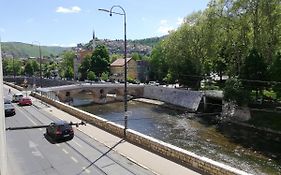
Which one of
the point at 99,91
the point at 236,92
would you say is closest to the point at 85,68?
the point at 99,91

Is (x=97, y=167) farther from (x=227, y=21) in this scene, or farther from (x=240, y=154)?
(x=227, y=21)

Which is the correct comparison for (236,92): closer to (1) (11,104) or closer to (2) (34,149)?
(1) (11,104)

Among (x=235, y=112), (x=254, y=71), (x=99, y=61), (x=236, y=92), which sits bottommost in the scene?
(x=235, y=112)

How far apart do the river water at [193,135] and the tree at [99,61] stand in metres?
42.1

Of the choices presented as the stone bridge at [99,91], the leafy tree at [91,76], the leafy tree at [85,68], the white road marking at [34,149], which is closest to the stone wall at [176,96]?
the stone bridge at [99,91]

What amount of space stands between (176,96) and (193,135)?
2838 cm

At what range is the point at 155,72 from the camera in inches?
4008

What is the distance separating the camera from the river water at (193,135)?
30.2 m

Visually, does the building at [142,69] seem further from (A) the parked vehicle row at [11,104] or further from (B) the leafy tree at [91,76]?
(A) the parked vehicle row at [11,104]

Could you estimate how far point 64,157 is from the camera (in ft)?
73.8

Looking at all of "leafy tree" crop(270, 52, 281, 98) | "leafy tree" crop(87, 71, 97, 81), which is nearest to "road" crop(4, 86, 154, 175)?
"leafy tree" crop(270, 52, 281, 98)

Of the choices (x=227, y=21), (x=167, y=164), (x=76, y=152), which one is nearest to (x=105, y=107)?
(x=227, y=21)

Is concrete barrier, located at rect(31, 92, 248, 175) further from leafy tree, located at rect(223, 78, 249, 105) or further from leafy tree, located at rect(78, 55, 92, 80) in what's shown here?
leafy tree, located at rect(78, 55, 92, 80)

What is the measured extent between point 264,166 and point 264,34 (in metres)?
28.9
